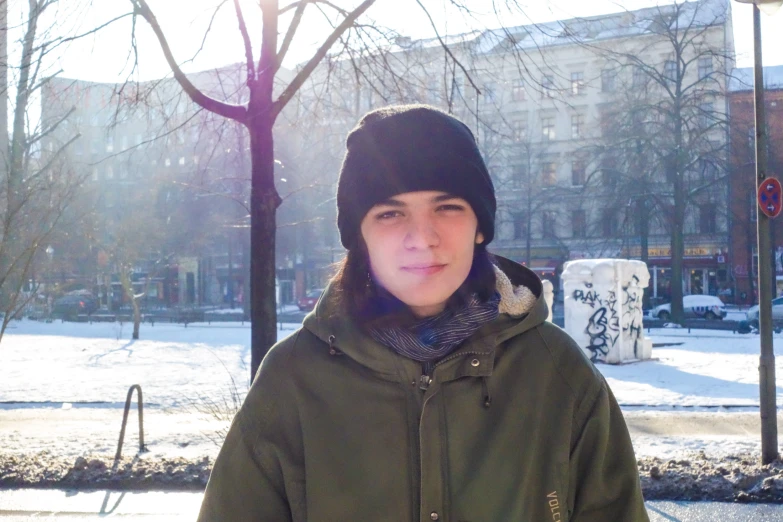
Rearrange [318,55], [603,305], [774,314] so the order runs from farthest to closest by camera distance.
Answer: [774,314] < [603,305] < [318,55]

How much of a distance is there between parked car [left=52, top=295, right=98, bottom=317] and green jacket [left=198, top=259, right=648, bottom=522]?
146 ft

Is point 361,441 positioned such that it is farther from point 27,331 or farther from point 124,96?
point 27,331

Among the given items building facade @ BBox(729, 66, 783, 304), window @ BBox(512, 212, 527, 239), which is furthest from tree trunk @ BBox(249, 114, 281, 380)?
window @ BBox(512, 212, 527, 239)

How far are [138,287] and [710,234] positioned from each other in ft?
140

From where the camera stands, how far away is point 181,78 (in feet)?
24.7

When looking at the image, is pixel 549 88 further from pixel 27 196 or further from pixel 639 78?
pixel 639 78

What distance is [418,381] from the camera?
177cm

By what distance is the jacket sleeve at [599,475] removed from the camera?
1.80m

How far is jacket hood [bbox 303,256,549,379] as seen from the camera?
1794 mm

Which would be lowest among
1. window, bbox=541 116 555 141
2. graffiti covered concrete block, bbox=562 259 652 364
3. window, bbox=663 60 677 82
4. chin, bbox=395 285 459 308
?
graffiti covered concrete block, bbox=562 259 652 364

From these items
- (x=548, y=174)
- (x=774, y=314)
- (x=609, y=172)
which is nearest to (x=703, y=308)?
(x=774, y=314)

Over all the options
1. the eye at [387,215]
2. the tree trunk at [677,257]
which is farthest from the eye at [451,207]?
the tree trunk at [677,257]

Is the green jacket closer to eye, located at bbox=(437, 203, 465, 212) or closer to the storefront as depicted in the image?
eye, located at bbox=(437, 203, 465, 212)

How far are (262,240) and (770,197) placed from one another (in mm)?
4823
